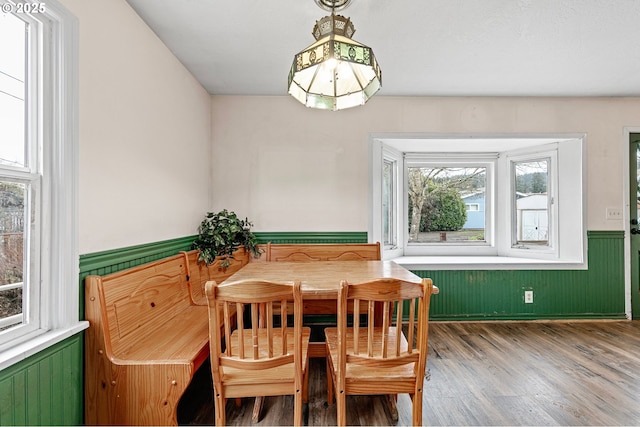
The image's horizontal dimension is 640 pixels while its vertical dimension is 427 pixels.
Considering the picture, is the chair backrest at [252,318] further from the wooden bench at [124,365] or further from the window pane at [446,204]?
the window pane at [446,204]

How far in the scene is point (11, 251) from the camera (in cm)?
127

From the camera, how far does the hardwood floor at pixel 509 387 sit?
1764mm

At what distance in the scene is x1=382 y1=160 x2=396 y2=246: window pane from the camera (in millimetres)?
3689

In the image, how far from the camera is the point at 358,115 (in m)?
3.33

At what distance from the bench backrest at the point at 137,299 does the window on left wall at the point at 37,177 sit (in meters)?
0.12

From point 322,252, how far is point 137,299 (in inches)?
63.9

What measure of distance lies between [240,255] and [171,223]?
0.85m

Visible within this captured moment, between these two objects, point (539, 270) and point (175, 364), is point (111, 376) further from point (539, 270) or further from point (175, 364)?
point (539, 270)

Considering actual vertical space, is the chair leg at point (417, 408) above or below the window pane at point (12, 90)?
below

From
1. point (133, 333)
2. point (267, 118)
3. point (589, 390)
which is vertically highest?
point (267, 118)

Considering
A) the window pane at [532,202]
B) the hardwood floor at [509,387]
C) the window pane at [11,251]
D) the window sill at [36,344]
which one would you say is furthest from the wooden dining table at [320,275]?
the window pane at [532,202]

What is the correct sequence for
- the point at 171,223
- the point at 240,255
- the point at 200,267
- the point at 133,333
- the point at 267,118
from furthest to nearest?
1. the point at 267,118
2. the point at 240,255
3. the point at 200,267
4. the point at 171,223
5. the point at 133,333

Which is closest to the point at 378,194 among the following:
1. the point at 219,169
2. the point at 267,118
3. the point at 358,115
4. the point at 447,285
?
the point at 358,115

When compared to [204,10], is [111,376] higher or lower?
lower
